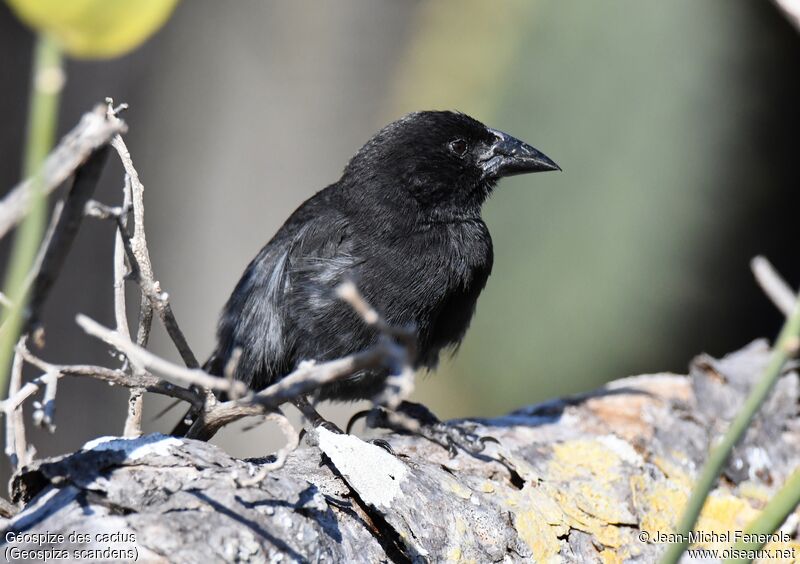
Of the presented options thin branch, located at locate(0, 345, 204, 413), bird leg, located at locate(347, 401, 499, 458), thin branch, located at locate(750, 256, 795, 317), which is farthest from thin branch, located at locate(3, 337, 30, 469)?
thin branch, located at locate(750, 256, 795, 317)

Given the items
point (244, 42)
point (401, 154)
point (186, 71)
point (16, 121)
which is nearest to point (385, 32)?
point (244, 42)

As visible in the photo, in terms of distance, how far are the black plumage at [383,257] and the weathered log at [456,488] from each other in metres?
0.47

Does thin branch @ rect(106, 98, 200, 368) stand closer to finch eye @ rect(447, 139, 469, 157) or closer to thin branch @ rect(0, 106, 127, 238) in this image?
thin branch @ rect(0, 106, 127, 238)

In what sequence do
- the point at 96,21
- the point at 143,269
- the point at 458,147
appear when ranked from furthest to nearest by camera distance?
the point at 458,147
the point at 143,269
the point at 96,21

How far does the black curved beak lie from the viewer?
3.37 meters

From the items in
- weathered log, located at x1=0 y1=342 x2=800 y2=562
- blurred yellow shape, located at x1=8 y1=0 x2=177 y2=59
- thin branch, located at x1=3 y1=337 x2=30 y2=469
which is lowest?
weathered log, located at x1=0 y1=342 x2=800 y2=562

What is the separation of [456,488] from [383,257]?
3.49 feet

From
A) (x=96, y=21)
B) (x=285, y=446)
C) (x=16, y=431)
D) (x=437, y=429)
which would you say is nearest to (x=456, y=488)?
(x=437, y=429)

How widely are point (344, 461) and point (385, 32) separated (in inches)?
216

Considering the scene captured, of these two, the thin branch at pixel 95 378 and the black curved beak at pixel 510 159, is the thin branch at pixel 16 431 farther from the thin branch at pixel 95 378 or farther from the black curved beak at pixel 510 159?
the black curved beak at pixel 510 159

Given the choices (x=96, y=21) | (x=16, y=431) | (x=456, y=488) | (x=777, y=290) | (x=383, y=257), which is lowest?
(x=456, y=488)

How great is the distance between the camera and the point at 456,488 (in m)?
2.12

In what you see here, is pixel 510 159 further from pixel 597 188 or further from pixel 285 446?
pixel 285 446

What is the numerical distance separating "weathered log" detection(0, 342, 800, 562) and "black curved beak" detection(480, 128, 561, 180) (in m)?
→ 0.88
